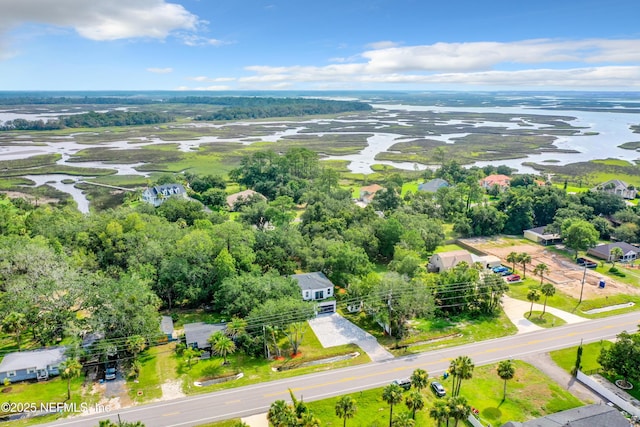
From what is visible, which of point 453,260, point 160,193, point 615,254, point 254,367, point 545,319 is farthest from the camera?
point 160,193

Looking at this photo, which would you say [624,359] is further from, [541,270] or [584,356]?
[541,270]

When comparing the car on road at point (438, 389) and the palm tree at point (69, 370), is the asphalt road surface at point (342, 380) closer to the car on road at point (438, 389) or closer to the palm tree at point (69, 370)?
the car on road at point (438, 389)

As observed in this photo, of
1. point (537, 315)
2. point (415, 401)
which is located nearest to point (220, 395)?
point (415, 401)

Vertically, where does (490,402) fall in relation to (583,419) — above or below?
below

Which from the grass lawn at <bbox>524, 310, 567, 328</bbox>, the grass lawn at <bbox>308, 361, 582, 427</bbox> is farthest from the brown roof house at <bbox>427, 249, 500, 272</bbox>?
the grass lawn at <bbox>308, 361, 582, 427</bbox>

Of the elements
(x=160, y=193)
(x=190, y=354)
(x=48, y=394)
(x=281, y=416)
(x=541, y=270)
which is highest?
(x=160, y=193)

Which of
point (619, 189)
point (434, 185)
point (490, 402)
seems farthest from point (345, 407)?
point (619, 189)

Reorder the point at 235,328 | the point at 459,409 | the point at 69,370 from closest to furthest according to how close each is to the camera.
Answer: the point at 459,409, the point at 69,370, the point at 235,328

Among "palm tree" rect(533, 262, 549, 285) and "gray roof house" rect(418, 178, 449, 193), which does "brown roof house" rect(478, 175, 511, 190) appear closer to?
"gray roof house" rect(418, 178, 449, 193)

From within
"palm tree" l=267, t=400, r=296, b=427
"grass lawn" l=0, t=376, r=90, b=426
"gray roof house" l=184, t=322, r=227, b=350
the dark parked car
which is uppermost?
"palm tree" l=267, t=400, r=296, b=427
